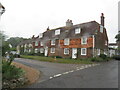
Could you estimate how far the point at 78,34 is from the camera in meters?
28.3

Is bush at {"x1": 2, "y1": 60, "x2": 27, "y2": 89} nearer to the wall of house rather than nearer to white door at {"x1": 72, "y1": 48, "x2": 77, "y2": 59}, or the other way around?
the wall of house

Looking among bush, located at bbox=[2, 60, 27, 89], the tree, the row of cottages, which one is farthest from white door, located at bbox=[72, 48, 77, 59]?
bush, located at bbox=[2, 60, 27, 89]

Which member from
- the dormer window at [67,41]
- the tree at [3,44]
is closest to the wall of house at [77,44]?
the dormer window at [67,41]

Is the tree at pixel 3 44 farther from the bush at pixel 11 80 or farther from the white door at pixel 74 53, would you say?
the white door at pixel 74 53

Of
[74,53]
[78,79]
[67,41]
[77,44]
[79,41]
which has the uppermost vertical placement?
[67,41]

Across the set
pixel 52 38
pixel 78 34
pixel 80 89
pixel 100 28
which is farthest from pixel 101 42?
pixel 80 89

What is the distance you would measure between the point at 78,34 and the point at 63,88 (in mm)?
23050

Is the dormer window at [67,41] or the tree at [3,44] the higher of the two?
the dormer window at [67,41]

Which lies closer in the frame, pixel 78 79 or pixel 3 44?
pixel 3 44

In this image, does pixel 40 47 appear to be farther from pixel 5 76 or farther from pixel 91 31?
pixel 5 76

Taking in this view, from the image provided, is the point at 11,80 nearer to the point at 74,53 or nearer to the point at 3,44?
the point at 3,44

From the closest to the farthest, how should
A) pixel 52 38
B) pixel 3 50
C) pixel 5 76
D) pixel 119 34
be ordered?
pixel 5 76 < pixel 3 50 < pixel 52 38 < pixel 119 34

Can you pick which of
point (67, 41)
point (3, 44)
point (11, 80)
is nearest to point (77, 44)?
point (67, 41)

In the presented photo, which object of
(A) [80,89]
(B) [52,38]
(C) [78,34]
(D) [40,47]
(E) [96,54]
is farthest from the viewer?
(D) [40,47]
